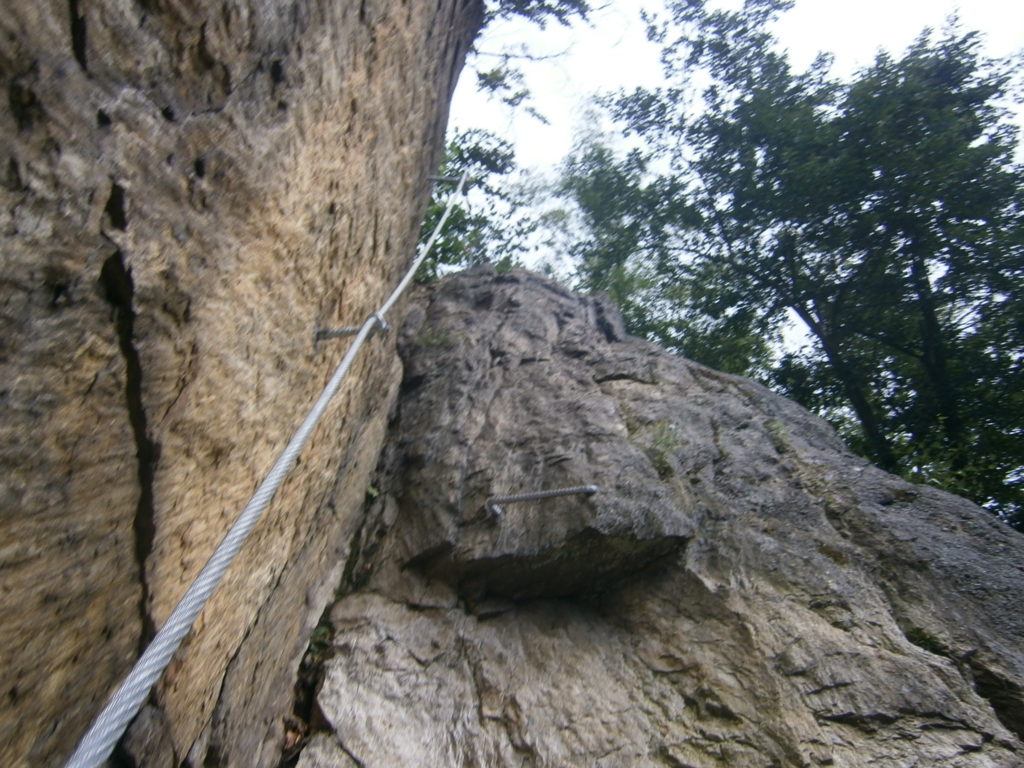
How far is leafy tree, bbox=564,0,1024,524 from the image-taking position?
30.3ft

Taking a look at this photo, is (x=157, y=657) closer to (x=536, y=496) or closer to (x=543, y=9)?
(x=536, y=496)

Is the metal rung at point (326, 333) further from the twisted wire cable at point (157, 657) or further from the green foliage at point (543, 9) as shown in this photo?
the green foliage at point (543, 9)

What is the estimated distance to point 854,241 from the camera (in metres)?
10.9

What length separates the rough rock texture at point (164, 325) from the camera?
165 centimetres

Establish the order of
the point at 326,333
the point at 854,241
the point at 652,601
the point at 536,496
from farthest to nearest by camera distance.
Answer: the point at 854,241
the point at 536,496
the point at 652,601
the point at 326,333

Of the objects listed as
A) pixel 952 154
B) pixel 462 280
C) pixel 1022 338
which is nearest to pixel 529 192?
pixel 462 280

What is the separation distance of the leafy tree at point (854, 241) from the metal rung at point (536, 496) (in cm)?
535

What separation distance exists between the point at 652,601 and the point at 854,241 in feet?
29.1

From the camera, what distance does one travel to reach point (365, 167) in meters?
3.67

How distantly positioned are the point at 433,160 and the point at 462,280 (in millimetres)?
2273

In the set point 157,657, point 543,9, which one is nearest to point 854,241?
point 543,9

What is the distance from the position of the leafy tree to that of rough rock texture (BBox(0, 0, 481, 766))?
7600mm

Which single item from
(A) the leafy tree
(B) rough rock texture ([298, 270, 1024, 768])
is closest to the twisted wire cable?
(B) rough rock texture ([298, 270, 1024, 768])

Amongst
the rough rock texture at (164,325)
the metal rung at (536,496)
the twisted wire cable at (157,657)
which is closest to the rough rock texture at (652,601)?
the metal rung at (536,496)
